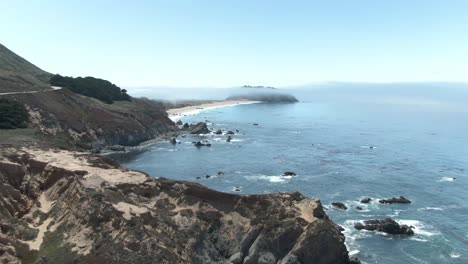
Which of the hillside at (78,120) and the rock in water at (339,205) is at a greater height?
the hillside at (78,120)

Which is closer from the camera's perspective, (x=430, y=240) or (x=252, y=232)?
(x=252, y=232)

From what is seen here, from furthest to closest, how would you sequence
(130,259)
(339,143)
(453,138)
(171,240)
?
(453,138), (339,143), (171,240), (130,259)

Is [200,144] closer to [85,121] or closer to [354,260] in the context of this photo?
[85,121]

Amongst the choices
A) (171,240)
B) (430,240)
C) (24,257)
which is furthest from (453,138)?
(24,257)

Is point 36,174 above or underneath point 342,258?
above

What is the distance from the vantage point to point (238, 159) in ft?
477

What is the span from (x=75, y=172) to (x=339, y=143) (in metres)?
124

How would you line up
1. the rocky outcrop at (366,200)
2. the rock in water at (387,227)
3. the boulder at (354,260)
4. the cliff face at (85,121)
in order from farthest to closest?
the cliff face at (85,121), the rocky outcrop at (366,200), the rock in water at (387,227), the boulder at (354,260)

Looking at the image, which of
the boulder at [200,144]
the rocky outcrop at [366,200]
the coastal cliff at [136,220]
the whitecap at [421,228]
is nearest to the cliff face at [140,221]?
the coastal cliff at [136,220]

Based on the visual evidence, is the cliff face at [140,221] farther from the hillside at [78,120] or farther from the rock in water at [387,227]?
the hillside at [78,120]

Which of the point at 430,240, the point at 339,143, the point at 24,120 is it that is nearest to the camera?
the point at 430,240

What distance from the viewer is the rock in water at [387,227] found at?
83.9 metres

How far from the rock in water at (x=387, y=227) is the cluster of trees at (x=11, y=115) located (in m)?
80.6

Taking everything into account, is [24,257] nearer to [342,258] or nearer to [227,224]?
[227,224]
